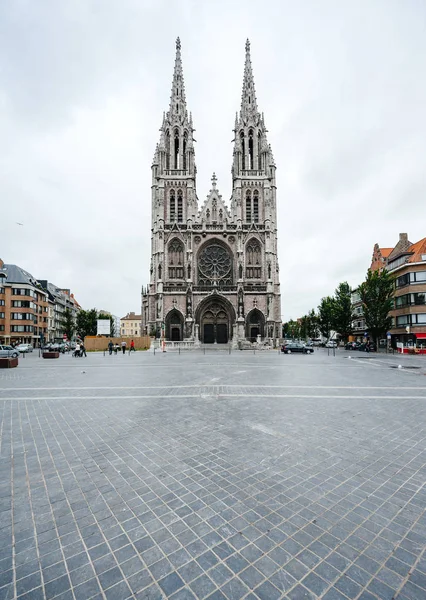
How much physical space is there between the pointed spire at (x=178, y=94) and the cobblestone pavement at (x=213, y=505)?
54.6 metres

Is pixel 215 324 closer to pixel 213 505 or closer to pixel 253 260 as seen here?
pixel 253 260

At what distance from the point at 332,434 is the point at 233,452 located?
204 centimetres

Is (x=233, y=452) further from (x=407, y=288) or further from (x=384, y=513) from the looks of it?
(x=407, y=288)

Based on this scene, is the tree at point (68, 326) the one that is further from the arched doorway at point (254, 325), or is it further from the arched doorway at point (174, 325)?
the arched doorway at point (254, 325)

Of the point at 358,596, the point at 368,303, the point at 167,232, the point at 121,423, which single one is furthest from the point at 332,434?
the point at 167,232

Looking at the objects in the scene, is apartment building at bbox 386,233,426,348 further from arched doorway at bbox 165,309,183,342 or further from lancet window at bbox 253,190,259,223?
arched doorway at bbox 165,309,183,342

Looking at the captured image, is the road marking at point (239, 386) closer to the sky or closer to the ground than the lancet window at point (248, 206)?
closer to the ground

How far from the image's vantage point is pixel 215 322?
44.5 m

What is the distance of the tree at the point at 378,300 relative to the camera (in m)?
31.8

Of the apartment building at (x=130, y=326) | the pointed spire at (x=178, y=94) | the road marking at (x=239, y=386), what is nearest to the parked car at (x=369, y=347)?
the road marking at (x=239, y=386)

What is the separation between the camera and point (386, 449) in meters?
4.73

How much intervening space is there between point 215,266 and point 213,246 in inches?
133

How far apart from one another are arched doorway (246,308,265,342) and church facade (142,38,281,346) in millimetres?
151

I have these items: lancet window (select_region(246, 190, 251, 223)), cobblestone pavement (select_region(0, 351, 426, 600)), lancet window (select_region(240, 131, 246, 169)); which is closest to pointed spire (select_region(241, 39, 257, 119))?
lancet window (select_region(240, 131, 246, 169))
